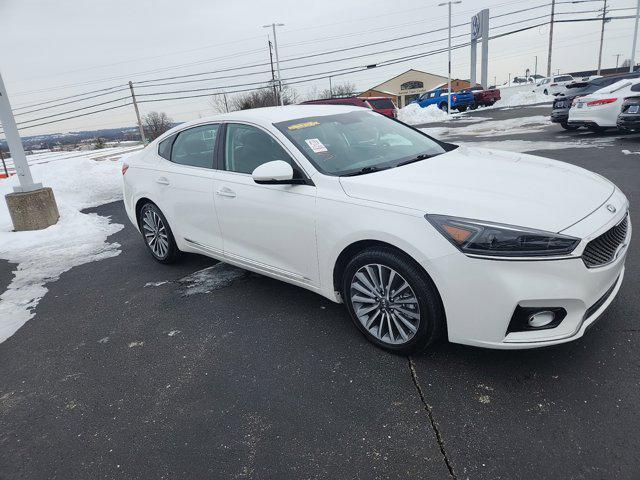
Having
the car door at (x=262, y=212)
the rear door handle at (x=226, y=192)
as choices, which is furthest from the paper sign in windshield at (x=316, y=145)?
the rear door handle at (x=226, y=192)

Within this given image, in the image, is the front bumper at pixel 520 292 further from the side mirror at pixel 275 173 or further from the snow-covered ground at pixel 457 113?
the snow-covered ground at pixel 457 113

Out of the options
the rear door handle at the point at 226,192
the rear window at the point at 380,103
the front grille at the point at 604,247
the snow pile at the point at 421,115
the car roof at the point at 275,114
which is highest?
the car roof at the point at 275,114

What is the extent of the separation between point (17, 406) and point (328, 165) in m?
2.63

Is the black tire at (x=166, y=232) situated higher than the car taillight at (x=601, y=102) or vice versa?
the car taillight at (x=601, y=102)

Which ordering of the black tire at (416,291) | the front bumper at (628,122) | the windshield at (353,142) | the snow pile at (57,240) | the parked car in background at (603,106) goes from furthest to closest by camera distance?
the parked car in background at (603,106) < the front bumper at (628,122) < the snow pile at (57,240) < the windshield at (353,142) < the black tire at (416,291)

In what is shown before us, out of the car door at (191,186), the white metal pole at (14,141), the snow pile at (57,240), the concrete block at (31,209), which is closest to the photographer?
the car door at (191,186)

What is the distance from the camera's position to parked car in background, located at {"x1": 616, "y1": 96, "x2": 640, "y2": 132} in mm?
10500

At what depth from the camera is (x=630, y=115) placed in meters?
10.6

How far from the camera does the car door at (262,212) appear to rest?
3.19 metres

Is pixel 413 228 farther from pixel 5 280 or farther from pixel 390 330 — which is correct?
pixel 5 280

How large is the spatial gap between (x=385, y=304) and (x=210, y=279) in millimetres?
2306

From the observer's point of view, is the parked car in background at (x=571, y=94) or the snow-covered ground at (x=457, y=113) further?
the snow-covered ground at (x=457, y=113)

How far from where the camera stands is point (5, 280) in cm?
520

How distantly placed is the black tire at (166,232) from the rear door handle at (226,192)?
1.12 meters
